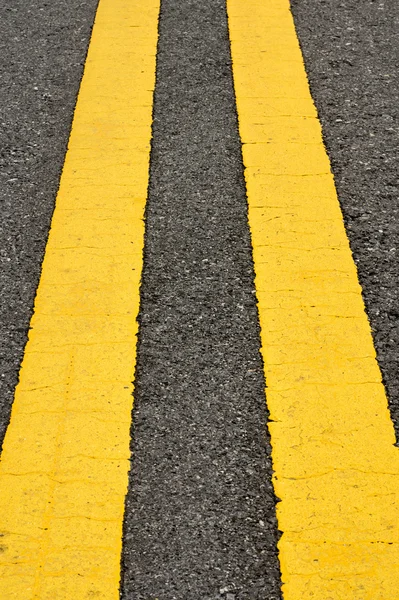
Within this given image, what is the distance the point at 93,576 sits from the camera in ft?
7.00

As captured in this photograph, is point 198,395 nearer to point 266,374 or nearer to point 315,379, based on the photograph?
point 266,374

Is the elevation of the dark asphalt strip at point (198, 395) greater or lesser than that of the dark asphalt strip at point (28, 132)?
lesser

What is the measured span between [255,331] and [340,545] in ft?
2.57

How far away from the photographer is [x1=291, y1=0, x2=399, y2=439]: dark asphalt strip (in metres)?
2.93

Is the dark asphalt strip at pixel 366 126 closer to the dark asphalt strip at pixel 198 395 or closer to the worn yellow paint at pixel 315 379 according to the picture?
the worn yellow paint at pixel 315 379

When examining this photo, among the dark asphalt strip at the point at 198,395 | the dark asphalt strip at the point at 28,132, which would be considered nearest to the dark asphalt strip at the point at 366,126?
the dark asphalt strip at the point at 198,395

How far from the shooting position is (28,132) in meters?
3.86

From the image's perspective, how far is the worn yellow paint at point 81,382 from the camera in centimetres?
218

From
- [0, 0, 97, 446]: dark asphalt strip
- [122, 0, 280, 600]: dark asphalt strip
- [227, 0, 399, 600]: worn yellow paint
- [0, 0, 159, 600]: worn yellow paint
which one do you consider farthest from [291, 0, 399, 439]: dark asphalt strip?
[0, 0, 97, 446]: dark asphalt strip

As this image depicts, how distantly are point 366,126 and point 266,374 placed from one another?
1585 mm

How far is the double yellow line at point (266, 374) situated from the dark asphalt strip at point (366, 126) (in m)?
0.05

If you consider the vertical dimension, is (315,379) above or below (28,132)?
below

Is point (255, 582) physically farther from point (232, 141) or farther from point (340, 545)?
point (232, 141)

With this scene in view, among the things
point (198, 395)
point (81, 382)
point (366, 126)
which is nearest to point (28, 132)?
point (366, 126)
